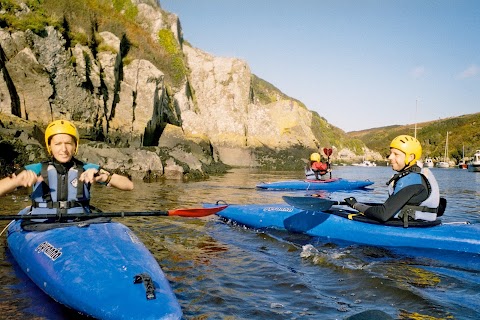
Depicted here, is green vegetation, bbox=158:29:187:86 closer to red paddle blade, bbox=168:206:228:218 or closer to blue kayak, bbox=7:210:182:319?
red paddle blade, bbox=168:206:228:218

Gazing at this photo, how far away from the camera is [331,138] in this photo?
110m

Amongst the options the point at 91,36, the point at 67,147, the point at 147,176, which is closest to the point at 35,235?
the point at 67,147

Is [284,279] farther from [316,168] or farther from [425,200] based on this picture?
[316,168]

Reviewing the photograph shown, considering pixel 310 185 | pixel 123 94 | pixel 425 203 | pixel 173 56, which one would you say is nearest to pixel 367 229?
pixel 425 203

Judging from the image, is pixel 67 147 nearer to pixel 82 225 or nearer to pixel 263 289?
pixel 82 225

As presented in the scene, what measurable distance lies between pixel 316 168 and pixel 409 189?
11.1m

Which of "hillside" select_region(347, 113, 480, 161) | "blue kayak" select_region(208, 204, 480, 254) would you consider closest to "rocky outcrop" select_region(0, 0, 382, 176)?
"blue kayak" select_region(208, 204, 480, 254)

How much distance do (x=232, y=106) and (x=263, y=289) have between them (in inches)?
1628

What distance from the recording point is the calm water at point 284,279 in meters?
3.62

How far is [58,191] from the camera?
4.63m

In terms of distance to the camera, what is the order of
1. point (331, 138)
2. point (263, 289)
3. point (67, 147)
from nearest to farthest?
point (263, 289) < point (67, 147) < point (331, 138)

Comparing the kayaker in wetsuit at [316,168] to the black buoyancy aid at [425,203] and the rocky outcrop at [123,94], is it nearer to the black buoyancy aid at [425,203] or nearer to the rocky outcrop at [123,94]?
the rocky outcrop at [123,94]

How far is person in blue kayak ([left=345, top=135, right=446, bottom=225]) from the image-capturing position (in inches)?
232

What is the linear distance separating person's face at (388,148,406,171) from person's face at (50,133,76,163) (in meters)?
4.77
